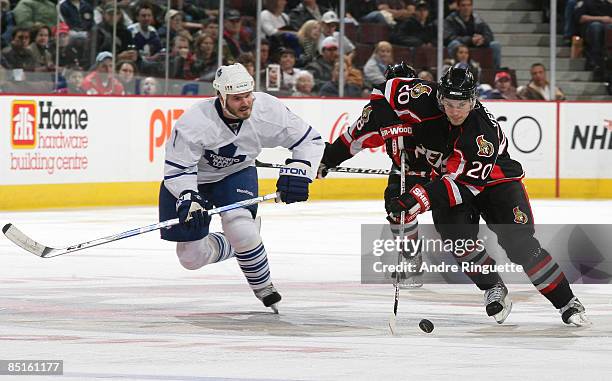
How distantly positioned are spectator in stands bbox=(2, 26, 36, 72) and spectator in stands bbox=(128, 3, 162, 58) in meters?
1.15

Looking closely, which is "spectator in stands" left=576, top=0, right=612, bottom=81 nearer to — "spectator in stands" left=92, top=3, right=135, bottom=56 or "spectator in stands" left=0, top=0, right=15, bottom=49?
"spectator in stands" left=92, top=3, right=135, bottom=56

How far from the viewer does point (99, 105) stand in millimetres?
13102

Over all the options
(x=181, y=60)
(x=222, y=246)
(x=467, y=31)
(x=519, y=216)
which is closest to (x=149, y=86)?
(x=181, y=60)

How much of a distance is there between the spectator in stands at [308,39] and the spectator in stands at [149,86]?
1.64 metres

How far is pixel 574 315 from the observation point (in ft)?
20.7

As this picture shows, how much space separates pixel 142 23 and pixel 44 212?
87.1 inches

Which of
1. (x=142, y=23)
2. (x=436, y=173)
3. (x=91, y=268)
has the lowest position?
(x=91, y=268)

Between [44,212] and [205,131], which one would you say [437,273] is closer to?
[205,131]

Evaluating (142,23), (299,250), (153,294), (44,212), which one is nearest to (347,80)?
(142,23)

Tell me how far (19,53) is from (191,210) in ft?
21.2

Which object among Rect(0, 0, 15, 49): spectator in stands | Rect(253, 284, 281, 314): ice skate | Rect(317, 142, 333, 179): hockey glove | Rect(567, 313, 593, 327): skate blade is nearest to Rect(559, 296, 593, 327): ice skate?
Rect(567, 313, 593, 327): skate blade

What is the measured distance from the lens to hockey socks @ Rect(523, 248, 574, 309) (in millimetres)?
6371

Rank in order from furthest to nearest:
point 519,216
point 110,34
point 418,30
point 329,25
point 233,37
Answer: point 418,30
point 329,25
point 233,37
point 110,34
point 519,216

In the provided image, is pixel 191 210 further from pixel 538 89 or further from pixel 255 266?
pixel 538 89
